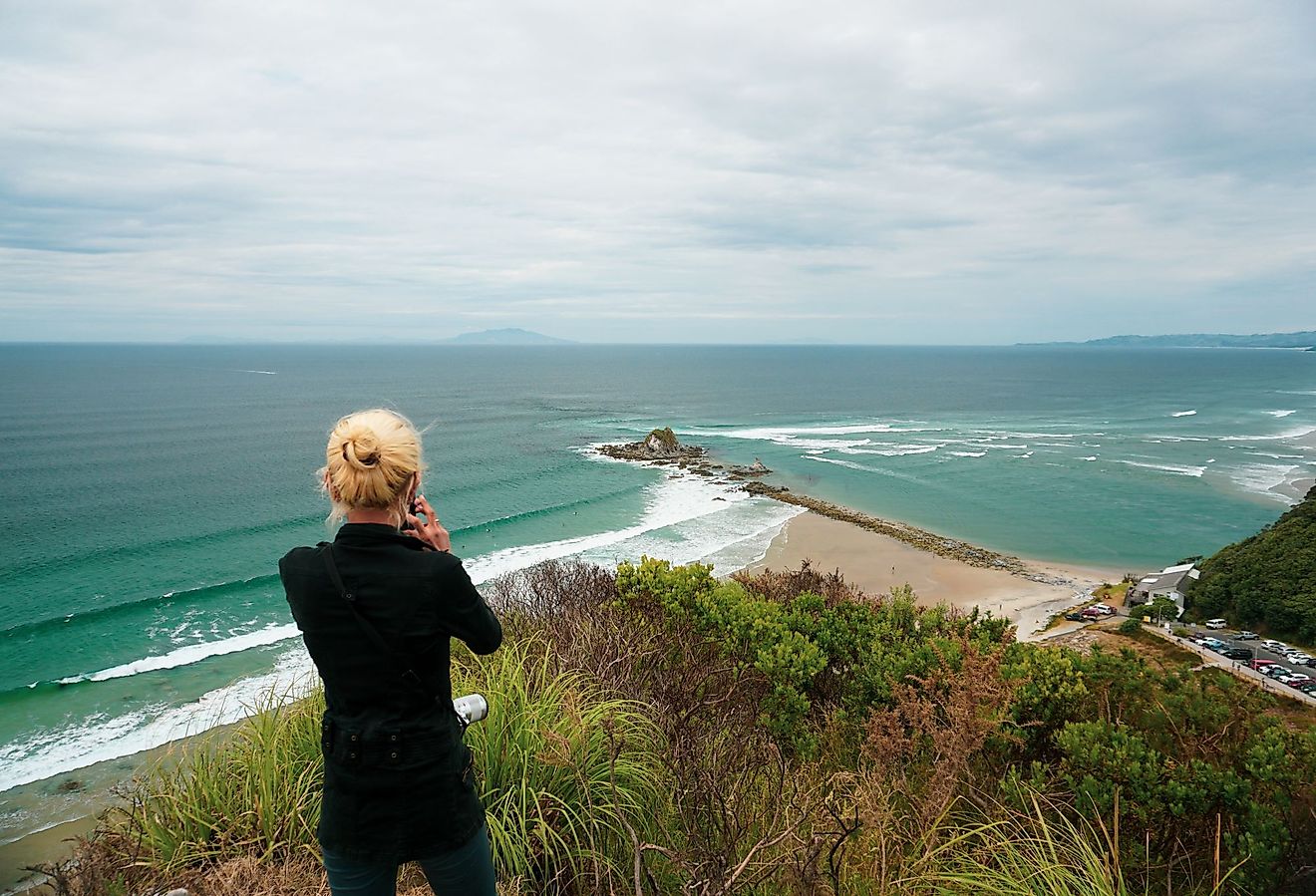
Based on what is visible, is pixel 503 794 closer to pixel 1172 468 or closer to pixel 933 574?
pixel 933 574

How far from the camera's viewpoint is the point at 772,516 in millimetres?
35719

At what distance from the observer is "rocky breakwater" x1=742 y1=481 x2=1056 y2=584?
2981 centimetres

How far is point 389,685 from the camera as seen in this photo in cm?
231

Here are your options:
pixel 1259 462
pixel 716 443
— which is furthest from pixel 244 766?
pixel 1259 462

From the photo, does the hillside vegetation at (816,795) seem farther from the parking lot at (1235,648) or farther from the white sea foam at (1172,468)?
the white sea foam at (1172,468)

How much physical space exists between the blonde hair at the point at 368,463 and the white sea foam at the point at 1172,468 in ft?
178

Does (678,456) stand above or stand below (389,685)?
below

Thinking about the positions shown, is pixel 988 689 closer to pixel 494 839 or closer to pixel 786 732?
pixel 494 839

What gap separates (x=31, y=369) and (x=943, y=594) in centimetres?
14616

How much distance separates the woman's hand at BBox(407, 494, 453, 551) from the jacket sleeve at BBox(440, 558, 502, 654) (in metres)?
0.22

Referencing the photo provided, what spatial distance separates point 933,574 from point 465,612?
2895 cm

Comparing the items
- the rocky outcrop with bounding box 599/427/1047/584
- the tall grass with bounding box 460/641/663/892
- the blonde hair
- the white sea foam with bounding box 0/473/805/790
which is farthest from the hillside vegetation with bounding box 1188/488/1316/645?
the blonde hair

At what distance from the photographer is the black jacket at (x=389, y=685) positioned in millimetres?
2244

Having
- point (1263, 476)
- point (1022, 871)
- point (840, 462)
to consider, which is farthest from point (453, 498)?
point (1263, 476)
